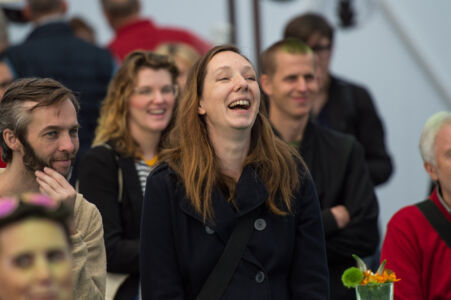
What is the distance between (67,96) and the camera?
3955mm

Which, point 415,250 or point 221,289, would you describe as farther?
point 415,250

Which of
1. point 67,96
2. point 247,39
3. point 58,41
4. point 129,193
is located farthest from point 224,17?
point 67,96

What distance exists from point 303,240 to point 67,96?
1166mm

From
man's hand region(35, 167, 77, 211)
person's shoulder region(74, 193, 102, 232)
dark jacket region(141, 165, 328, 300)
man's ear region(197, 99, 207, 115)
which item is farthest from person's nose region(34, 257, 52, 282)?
man's ear region(197, 99, 207, 115)

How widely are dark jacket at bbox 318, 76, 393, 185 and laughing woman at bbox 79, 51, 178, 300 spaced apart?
118cm

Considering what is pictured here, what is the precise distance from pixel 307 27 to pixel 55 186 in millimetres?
2995

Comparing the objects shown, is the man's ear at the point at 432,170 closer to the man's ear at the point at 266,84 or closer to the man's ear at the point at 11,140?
the man's ear at the point at 266,84

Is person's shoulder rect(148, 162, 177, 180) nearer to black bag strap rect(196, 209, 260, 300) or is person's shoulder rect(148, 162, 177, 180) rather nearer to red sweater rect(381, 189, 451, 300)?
black bag strap rect(196, 209, 260, 300)

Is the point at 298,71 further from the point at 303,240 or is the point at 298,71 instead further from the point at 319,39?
the point at 303,240

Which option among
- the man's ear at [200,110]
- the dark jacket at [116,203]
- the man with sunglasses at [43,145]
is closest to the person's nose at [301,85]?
the dark jacket at [116,203]

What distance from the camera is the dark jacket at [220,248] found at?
3.87m

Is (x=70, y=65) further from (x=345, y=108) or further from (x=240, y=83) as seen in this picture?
(x=240, y=83)

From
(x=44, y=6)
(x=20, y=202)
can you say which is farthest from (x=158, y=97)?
(x=20, y=202)

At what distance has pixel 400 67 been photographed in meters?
9.13
